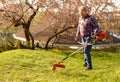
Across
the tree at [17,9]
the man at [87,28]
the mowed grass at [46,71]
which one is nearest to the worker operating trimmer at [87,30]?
the man at [87,28]

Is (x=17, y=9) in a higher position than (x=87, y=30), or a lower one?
lower

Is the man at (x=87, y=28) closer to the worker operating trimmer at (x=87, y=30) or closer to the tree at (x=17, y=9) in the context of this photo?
the worker operating trimmer at (x=87, y=30)

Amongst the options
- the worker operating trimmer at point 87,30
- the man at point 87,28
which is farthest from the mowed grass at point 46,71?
the man at point 87,28

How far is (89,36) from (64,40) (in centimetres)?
2129

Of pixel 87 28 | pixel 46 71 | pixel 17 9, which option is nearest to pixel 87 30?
pixel 87 28

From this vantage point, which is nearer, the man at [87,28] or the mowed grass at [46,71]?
the mowed grass at [46,71]

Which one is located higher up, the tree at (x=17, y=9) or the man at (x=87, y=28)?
the man at (x=87, y=28)

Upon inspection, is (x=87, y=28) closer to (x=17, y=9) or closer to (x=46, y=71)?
(x=46, y=71)

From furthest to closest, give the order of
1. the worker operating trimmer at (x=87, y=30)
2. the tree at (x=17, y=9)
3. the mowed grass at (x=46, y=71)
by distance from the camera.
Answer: the tree at (x=17, y=9) → the worker operating trimmer at (x=87, y=30) → the mowed grass at (x=46, y=71)

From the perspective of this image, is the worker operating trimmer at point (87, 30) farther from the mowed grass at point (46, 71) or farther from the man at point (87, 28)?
the mowed grass at point (46, 71)

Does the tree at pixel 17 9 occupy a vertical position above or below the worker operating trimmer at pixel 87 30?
below

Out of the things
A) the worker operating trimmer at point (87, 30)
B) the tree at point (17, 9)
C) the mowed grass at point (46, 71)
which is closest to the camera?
the mowed grass at point (46, 71)

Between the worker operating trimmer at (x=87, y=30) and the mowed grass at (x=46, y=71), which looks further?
the worker operating trimmer at (x=87, y=30)

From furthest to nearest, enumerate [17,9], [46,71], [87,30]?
1. [17,9]
2. [87,30]
3. [46,71]
